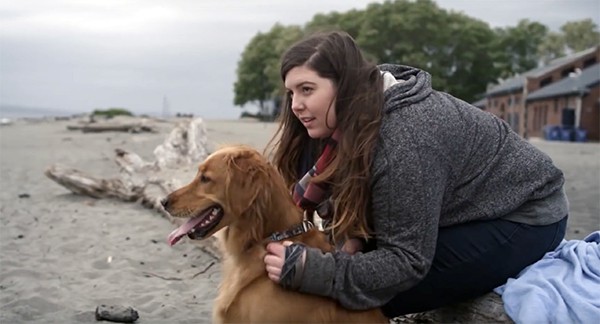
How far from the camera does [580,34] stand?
90.7 m

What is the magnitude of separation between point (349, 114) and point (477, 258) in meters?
1.09

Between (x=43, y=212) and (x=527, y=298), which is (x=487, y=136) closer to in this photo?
(x=527, y=298)

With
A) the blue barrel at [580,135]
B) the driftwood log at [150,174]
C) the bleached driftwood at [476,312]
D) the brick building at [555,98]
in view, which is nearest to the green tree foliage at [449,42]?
the brick building at [555,98]

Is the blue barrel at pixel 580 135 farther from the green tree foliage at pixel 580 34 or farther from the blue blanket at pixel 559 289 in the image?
the green tree foliage at pixel 580 34

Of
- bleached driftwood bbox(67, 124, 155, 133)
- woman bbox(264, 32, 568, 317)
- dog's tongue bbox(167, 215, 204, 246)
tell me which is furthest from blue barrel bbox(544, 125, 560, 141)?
dog's tongue bbox(167, 215, 204, 246)

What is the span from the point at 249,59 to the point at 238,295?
96533 mm

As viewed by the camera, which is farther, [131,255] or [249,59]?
[249,59]

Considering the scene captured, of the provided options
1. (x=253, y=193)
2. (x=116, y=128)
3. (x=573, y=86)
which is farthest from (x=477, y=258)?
(x=573, y=86)

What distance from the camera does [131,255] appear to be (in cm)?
813

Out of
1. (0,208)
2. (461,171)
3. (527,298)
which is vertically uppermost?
(461,171)

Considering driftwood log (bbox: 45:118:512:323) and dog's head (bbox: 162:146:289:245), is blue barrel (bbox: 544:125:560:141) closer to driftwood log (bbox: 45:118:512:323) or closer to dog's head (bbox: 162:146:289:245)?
Answer: driftwood log (bbox: 45:118:512:323)

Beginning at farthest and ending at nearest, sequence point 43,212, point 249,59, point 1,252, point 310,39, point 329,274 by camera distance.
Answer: point 249,59
point 43,212
point 1,252
point 310,39
point 329,274

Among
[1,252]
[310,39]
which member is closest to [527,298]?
[310,39]

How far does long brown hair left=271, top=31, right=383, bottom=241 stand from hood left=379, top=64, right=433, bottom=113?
0.19 ft
